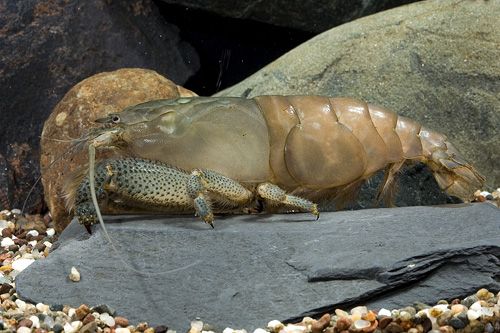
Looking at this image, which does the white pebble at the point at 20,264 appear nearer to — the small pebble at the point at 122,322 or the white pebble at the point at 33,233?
the white pebble at the point at 33,233

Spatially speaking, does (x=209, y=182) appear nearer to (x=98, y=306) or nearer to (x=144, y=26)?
(x=98, y=306)

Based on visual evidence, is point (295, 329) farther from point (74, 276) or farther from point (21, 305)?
point (21, 305)

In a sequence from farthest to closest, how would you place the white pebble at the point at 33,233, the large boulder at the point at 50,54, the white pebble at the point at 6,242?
the large boulder at the point at 50,54, the white pebble at the point at 33,233, the white pebble at the point at 6,242

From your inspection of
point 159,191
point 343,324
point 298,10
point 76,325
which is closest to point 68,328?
point 76,325

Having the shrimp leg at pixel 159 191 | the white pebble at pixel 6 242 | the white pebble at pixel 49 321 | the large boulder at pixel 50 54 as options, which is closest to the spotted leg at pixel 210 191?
the shrimp leg at pixel 159 191

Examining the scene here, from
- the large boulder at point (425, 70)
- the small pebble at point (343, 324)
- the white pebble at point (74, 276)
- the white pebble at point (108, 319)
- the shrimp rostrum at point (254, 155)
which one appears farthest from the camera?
the large boulder at point (425, 70)

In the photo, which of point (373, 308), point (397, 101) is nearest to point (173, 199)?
point (373, 308)
